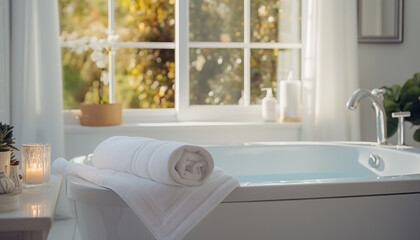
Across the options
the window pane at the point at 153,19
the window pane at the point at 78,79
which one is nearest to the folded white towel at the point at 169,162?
the window pane at the point at 153,19

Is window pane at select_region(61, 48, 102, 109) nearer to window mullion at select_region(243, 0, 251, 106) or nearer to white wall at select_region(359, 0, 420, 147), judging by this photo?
window mullion at select_region(243, 0, 251, 106)

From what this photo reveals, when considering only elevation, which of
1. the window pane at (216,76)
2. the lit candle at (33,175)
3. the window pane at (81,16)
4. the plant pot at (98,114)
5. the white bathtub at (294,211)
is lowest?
the white bathtub at (294,211)

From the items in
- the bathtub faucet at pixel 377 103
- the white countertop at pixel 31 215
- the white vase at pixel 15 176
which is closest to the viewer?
the white countertop at pixel 31 215

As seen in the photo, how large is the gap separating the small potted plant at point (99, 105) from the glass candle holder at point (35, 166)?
1566mm

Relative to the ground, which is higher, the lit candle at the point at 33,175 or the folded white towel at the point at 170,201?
the lit candle at the point at 33,175

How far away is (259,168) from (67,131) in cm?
113

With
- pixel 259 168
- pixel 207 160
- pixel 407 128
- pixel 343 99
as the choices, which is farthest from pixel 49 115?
pixel 407 128

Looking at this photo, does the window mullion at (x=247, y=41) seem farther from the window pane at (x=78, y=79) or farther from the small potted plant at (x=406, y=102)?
the window pane at (x=78, y=79)

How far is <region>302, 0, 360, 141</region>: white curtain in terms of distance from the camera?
133 inches

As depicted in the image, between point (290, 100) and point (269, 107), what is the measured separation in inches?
5.9

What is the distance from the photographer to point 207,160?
183cm

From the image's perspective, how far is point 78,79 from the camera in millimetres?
7465

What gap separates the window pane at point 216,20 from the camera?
355cm

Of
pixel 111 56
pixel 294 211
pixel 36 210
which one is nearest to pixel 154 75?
pixel 111 56
